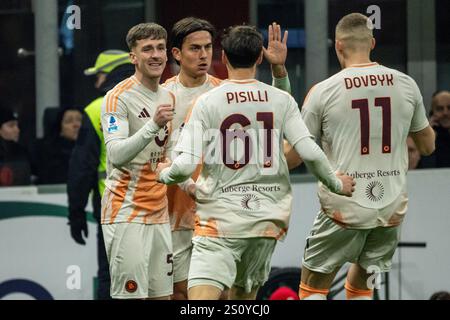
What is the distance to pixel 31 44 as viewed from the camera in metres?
11.4

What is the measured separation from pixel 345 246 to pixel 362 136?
0.68 meters

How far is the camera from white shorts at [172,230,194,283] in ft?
32.4

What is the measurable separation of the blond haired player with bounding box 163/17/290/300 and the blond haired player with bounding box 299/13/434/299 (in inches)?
13.3

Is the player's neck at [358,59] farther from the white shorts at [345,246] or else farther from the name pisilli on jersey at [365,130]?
the white shorts at [345,246]

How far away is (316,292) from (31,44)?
316cm

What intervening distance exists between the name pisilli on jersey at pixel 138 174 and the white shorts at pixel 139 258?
0.06 meters

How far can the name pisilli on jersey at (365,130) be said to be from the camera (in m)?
9.28

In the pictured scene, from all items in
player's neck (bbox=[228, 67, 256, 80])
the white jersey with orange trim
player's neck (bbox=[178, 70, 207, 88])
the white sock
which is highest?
player's neck (bbox=[228, 67, 256, 80])

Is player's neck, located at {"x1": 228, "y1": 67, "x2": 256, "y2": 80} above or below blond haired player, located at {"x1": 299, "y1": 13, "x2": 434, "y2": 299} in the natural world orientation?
above

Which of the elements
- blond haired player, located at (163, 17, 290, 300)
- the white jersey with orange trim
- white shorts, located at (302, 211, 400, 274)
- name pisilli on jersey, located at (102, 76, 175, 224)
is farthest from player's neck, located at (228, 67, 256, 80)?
white shorts, located at (302, 211, 400, 274)

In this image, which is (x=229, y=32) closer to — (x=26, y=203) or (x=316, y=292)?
(x=316, y=292)

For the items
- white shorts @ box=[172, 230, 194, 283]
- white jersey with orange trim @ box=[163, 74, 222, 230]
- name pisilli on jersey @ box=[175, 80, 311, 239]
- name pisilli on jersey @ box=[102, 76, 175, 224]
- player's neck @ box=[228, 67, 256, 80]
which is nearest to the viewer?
name pisilli on jersey @ box=[175, 80, 311, 239]

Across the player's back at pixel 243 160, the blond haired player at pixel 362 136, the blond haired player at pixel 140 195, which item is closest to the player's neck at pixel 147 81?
the blond haired player at pixel 140 195

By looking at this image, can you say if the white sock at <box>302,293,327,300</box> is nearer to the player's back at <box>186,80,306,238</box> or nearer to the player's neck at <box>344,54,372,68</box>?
the player's back at <box>186,80,306,238</box>
